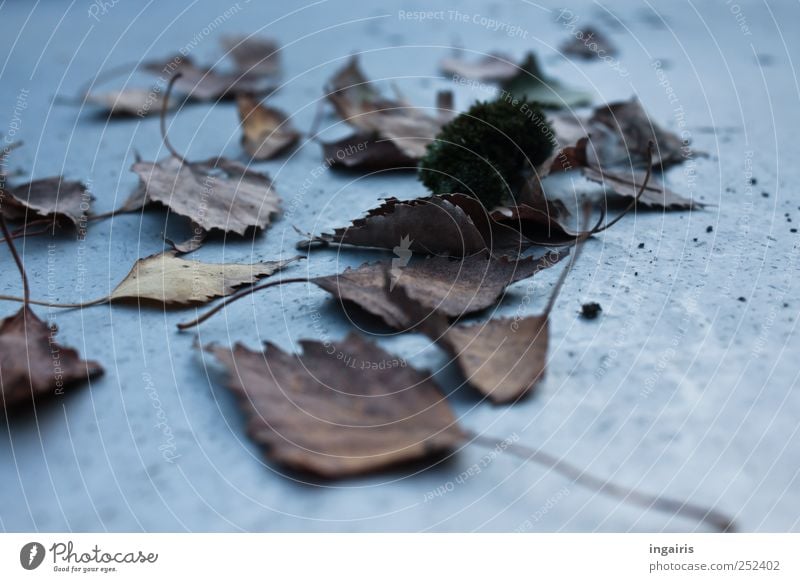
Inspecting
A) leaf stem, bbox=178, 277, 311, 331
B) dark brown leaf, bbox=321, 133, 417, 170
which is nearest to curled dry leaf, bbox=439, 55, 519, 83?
dark brown leaf, bbox=321, 133, 417, 170

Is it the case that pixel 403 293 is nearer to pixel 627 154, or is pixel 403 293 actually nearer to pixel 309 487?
pixel 309 487

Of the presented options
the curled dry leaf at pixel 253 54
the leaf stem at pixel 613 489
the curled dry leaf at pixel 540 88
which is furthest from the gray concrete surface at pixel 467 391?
the curled dry leaf at pixel 253 54

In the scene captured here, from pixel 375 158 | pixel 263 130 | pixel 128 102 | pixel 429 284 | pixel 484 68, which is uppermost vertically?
pixel 484 68

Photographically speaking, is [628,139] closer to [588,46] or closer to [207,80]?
[588,46]

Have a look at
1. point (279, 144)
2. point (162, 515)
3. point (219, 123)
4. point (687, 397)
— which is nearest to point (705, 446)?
point (687, 397)

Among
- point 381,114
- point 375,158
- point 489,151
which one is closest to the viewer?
point 489,151

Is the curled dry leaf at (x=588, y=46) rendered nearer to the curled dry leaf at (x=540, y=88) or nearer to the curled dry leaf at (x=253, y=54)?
the curled dry leaf at (x=540, y=88)

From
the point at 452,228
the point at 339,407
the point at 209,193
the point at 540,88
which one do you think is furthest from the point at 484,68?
the point at 339,407

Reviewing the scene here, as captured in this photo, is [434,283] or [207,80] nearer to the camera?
[434,283]
